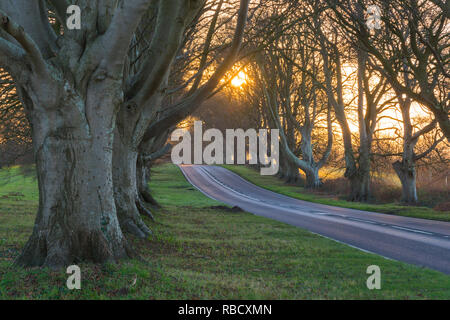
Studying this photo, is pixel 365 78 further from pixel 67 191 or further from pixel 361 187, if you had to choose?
pixel 67 191

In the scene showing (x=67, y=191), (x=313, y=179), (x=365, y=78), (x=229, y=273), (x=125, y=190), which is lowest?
(x=229, y=273)

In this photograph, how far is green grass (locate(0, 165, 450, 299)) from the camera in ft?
18.3

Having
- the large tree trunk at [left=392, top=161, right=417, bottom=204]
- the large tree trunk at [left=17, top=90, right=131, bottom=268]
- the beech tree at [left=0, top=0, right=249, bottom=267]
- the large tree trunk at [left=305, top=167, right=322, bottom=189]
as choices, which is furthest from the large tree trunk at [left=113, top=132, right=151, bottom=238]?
the large tree trunk at [left=305, top=167, right=322, bottom=189]

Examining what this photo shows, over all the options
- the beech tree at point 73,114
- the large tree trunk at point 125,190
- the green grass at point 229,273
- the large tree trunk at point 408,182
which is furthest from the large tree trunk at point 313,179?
the beech tree at point 73,114

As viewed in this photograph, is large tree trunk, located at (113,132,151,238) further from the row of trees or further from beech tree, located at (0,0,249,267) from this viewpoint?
the row of trees

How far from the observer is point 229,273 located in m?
7.42

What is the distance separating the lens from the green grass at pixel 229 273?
5.57 m

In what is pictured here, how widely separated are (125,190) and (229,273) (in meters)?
4.99

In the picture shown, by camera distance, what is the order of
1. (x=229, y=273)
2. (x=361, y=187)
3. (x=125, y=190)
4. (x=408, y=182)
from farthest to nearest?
(x=361, y=187) < (x=408, y=182) < (x=125, y=190) < (x=229, y=273)

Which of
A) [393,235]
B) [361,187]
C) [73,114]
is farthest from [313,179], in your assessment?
[73,114]

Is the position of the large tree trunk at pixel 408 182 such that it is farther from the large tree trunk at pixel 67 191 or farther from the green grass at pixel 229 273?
the large tree trunk at pixel 67 191

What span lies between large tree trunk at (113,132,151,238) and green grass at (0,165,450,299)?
1.88 ft
